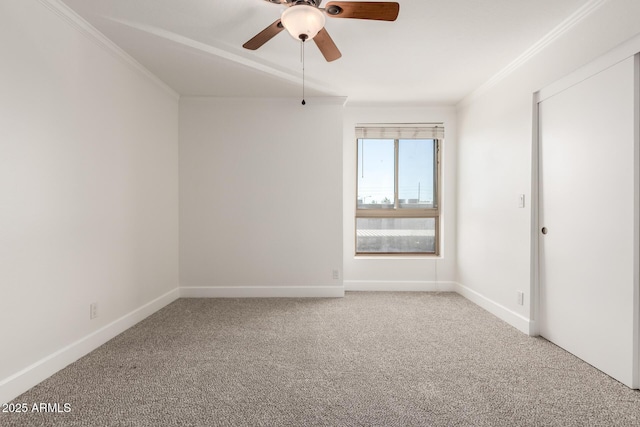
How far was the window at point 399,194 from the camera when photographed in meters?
4.64

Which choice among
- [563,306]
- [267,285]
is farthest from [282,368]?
[563,306]

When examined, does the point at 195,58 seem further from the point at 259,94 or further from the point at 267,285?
the point at 267,285

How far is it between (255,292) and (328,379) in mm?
2156

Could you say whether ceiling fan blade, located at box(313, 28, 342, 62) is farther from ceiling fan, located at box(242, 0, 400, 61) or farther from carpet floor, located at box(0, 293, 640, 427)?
carpet floor, located at box(0, 293, 640, 427)

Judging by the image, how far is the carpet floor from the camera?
1716 millimetres

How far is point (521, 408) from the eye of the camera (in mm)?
1793

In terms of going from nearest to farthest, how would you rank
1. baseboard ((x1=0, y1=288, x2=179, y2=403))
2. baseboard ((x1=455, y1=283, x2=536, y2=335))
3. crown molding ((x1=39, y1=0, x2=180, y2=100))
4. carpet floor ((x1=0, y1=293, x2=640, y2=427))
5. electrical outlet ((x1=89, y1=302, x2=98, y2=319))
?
carpet floor ((x1=0, y1=293, x2=640, y2=427)), baseboard ((x1=0, y1=288, x2=179, y2=403)), crown molding ((x1=39, y1=0, x2=180, y2=100)), electrical outlet ((x1=89, y1=302, x2=98, y2=319)), baseboard ((x1=455, y1=283, x2=536, y2=335))

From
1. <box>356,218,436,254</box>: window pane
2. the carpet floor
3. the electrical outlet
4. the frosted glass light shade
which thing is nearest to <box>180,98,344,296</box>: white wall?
<box>356,218,436,254</box>: window pane

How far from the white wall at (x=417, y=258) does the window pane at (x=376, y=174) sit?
0.25 meters

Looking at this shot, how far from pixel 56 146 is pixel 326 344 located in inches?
92.2

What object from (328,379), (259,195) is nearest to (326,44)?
(328,379)

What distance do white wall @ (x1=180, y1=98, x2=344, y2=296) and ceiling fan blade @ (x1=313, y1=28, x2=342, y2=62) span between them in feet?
5.81

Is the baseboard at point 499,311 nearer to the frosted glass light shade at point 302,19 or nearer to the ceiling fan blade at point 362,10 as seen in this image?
the ceiling fan blade at point 362,10

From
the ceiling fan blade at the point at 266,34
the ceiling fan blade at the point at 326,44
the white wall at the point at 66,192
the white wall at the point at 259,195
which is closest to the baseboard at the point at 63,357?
the white wall at the point at 66,192
